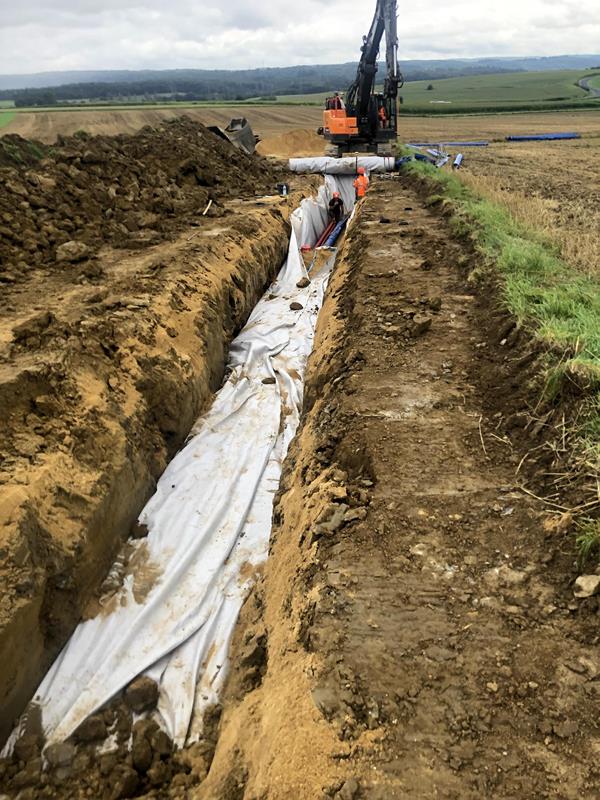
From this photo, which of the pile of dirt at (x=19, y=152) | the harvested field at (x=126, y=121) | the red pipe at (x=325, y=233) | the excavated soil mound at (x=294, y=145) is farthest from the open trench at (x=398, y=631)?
the harvested field at (x=126, y=121)

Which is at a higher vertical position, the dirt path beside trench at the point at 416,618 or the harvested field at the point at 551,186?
the harvested field at the point at 551,186

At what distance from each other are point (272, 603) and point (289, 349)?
5.30 metres

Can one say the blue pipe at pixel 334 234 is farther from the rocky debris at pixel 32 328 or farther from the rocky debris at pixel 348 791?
the rocky debris at pixel 348 791

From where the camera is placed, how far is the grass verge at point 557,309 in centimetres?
364

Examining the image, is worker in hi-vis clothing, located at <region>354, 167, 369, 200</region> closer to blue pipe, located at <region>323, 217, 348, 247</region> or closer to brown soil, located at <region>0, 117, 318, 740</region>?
blue pipe, located at <region>323, 217, 348, 247</region>

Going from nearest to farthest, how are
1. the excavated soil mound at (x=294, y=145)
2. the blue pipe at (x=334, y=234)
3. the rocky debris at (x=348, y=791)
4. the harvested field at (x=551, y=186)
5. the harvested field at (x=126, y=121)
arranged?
the rocky debris at (x=348, y=791)
the harvested field at (x=551, y=186)
the blue pipe at (x=334, y=234)
the excavated soil mound at (x=294, y=145)
the harvested field at (x=126, y=121)

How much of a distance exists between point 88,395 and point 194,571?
6.38ft

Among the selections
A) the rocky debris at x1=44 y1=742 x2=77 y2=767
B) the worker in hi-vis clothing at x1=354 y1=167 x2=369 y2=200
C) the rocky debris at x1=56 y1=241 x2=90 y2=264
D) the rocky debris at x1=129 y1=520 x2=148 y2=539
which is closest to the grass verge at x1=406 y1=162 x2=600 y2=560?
the rocky debris at x1=44 y1=742 x2=77 y2=767

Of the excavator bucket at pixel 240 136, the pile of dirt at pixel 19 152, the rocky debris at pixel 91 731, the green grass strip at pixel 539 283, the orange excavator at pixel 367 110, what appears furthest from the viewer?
the excavator bucket at pixel 240 136

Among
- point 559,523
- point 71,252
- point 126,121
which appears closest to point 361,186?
point 71,252

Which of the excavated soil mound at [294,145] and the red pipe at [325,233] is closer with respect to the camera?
the red pipe at [325,233]

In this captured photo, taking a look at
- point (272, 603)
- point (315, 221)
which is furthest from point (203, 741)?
point (315, 221)

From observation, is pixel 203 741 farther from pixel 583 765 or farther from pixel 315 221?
pixel 315 221

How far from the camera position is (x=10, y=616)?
3705 millimetres
